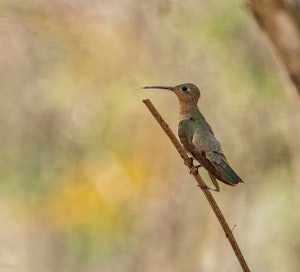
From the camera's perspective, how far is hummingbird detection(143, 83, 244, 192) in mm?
2320

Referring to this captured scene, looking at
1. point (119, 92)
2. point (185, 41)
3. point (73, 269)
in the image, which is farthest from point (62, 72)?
point (73, 269)

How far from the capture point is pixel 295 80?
3.10 m

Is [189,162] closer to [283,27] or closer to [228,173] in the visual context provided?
[228,173]

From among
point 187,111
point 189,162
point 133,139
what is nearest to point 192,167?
point 189,162

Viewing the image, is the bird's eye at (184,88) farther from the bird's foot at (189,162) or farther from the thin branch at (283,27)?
the thin branch at (283,27)

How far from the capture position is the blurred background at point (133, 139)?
8.80 m

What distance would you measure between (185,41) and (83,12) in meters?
1.16

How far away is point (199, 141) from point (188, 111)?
16cm

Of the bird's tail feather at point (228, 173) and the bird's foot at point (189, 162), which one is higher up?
the bird's foot at point (189, 162)

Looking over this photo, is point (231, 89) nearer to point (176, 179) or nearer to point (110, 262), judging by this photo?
point (176, 179)

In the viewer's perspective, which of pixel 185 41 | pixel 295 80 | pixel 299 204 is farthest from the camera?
pixel 185 41

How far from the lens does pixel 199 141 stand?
243cm

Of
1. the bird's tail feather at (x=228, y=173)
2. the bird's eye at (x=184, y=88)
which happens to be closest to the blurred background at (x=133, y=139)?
the bird's eye at (x=184, y=88)

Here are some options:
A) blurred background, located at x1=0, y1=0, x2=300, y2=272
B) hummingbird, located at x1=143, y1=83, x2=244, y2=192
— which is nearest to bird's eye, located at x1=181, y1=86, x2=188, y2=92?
hummingbird, located at x1=143, y1=83, x2=244, y2=192
